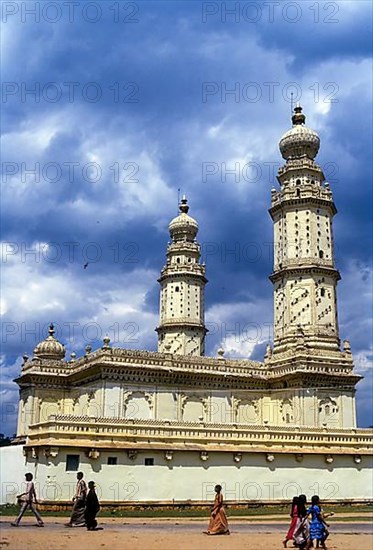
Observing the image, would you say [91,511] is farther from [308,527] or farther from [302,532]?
[308,527]

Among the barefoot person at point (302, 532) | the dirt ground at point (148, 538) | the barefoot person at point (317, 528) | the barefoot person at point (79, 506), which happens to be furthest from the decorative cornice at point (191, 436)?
the barefoot person at point (317, 528)

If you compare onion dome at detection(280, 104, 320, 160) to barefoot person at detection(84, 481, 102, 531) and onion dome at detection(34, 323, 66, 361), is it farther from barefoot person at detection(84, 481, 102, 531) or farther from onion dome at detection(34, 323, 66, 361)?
barefoot person at detection(84, 481, 102, 531)

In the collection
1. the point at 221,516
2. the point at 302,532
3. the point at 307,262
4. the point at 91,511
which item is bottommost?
the point at 302,532

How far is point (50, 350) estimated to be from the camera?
5325 centimetres

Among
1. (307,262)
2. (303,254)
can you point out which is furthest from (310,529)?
(303,254)

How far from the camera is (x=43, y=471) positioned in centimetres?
3061

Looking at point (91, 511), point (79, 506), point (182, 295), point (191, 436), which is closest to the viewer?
point (91, 511)

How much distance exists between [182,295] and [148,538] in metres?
41.9

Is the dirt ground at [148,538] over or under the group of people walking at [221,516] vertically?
under

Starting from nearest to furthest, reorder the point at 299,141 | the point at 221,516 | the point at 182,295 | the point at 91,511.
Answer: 1. the point at 221,516
2. the point at 91,511
3. the point at 299,141
4. the point at 182,295

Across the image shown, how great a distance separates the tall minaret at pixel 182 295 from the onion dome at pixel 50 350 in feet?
31.6

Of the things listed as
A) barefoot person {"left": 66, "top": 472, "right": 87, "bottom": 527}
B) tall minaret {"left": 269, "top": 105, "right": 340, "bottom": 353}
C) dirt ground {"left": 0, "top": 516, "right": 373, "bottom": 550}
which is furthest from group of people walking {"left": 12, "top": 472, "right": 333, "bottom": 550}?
tall minaret {"left": 269, "top": 105, "right": 340, "bottom": 353}

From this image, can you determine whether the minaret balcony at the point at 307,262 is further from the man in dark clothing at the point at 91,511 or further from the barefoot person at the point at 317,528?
the barefoot person at the point at 317,528

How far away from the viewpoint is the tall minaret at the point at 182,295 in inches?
2338
